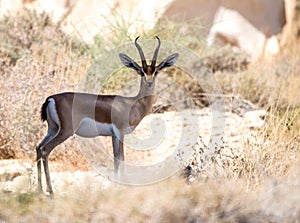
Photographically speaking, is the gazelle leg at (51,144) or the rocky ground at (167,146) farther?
the rocky ground at (167,146)

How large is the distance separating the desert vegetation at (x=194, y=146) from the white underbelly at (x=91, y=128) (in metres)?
0.57

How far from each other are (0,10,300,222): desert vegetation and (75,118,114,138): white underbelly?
0.57m

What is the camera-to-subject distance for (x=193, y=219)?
217 inches

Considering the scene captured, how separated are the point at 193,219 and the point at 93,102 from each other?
1610 mm

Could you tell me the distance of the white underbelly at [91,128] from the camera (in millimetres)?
6594

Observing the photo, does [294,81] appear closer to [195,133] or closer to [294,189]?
[195,133]

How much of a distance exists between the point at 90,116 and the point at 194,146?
1.61m

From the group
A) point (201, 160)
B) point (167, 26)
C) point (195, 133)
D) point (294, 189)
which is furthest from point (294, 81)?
point (294, 189)

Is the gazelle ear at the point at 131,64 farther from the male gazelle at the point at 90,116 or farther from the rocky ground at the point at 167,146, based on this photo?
the rocky ground at the point at 167,146

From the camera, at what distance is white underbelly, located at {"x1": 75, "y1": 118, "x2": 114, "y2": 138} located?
659 cm

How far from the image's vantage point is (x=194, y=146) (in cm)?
787

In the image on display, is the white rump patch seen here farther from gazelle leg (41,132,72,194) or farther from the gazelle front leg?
the gazelle front leg

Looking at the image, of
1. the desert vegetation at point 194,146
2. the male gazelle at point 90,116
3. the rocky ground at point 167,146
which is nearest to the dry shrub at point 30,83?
the desert vegetation at point 194,146

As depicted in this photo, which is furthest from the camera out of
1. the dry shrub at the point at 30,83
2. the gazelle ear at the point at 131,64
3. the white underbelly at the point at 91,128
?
the dry shrub at the point at 30,83
